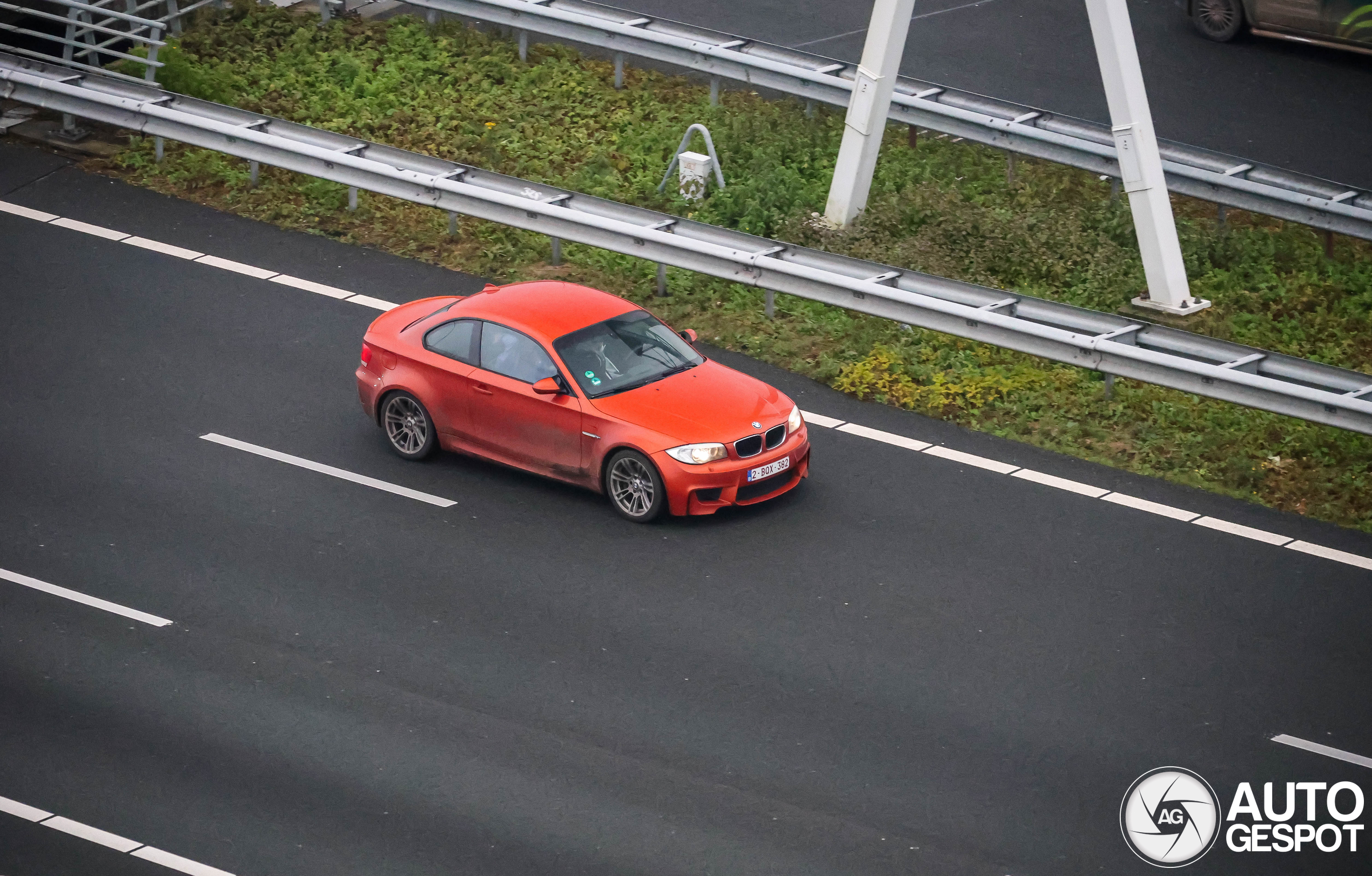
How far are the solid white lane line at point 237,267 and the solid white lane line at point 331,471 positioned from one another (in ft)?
10.2

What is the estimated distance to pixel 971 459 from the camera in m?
14.0

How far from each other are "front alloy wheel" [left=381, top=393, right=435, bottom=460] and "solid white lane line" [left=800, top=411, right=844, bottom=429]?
3.18 meters

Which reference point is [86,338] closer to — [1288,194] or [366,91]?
[366,91]

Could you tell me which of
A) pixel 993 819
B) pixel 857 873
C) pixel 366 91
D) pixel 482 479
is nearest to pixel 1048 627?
pixel 993 819

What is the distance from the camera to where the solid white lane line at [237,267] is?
16.7 metres

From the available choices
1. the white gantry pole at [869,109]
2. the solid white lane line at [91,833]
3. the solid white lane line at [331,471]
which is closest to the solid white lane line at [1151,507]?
the white gantry pole at [869,109]

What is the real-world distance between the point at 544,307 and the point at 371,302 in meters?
3.27

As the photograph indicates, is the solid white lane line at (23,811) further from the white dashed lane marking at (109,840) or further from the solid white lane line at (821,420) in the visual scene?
the solid white lane line at (821,420)

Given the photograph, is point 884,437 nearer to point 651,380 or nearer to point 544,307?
point 651,380

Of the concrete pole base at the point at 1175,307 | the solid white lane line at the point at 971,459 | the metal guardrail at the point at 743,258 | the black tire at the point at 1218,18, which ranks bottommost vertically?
the solid white lane line at the point at 971,459

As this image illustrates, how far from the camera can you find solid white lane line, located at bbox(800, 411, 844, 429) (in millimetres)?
14523

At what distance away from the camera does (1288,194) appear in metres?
17.0

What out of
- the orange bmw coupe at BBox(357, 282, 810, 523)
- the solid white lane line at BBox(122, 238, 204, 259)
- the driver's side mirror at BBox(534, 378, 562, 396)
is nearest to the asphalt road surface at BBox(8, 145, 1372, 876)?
the orange bmw coupe at BBox(357, 282, 810, 523)

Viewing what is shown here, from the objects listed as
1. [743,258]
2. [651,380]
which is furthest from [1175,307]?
[651,380]
